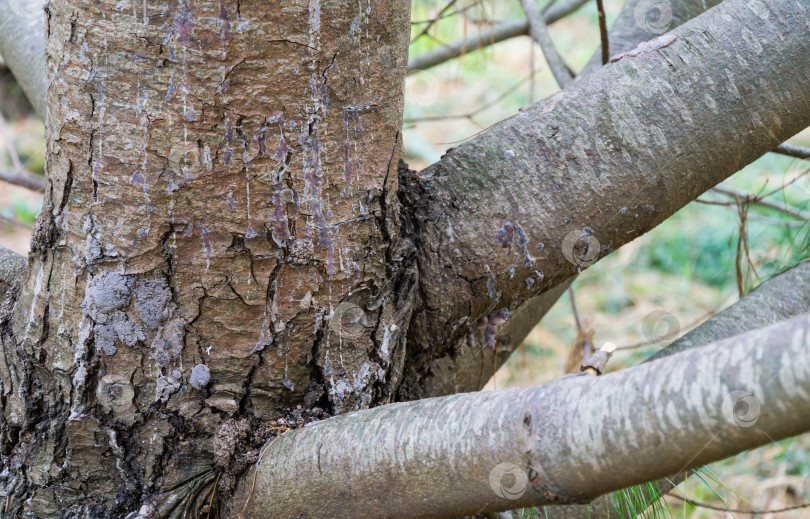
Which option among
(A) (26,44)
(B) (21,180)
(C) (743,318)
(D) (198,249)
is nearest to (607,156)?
(C) (743,318)

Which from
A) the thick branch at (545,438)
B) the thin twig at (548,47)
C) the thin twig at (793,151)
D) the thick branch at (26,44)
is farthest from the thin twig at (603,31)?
the thick branch at (26,44)

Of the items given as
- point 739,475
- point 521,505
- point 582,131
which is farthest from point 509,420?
point 739,475

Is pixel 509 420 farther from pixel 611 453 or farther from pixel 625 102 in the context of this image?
pixel 625 102

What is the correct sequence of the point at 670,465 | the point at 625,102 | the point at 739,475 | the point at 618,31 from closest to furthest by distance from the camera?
the point at 670,465, the point at 625,102, the point at 618,31, the point at 739,475

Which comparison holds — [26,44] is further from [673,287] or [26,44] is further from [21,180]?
[673,287]

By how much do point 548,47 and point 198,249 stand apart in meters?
0.91

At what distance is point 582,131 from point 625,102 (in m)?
0.06

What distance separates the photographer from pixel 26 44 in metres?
1.25

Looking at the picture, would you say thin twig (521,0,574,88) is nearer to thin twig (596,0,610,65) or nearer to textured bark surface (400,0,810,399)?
thin twig (596,0,610,65)

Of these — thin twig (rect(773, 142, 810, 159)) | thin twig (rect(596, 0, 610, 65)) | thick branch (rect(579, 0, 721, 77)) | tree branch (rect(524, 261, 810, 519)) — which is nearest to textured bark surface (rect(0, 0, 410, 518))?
tree branch (rect(524, 261, 810, 519))

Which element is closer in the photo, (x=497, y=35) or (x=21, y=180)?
(x=21, y=180)

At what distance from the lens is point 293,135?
693mm

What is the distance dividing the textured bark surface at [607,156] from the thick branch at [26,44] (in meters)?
0.80

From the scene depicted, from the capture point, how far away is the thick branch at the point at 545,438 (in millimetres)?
450
